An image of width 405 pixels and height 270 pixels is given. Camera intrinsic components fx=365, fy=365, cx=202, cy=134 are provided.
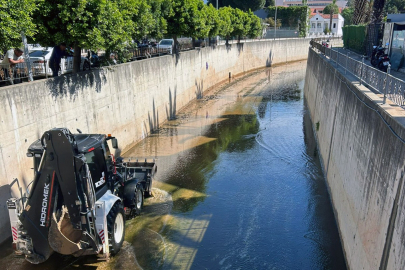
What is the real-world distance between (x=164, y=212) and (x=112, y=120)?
20.1 feet

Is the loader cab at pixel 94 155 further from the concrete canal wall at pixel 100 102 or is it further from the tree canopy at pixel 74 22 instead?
the tree canopy at pixel 74 22

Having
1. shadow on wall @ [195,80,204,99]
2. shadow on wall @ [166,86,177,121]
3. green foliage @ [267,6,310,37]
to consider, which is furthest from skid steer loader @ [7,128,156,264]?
green foliage @ [267,6,310,37]

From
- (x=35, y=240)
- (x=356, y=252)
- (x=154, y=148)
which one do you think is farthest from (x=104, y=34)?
(x=356, y=252)

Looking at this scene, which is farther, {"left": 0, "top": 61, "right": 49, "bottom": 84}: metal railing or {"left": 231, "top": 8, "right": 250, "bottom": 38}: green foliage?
{"left": 231, "top": 8, "right": 250, "bottom": 38}: green foliage

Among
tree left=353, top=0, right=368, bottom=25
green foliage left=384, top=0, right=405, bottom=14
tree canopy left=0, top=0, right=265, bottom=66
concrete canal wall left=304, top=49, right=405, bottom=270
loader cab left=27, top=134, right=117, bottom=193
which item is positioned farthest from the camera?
green foliage left=384, top=0, right=405, bottom=14

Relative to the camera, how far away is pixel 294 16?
71.3m

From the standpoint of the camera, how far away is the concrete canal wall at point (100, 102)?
9867mm

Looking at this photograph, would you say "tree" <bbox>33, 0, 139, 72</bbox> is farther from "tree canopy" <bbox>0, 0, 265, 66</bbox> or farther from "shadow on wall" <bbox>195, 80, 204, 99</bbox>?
"shadow on wall" <bbox>195, 80, 204, 99</bbox>

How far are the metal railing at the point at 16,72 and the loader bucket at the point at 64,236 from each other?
17.4 feet

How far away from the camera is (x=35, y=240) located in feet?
24.8

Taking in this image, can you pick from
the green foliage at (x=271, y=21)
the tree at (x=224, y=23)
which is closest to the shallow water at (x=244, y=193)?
the tree at (x=224, y=23)

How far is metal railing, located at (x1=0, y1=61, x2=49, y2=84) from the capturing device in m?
10.9

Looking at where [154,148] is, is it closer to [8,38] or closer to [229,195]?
[229,195]

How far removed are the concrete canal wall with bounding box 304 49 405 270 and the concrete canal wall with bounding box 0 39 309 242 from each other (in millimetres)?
8644
